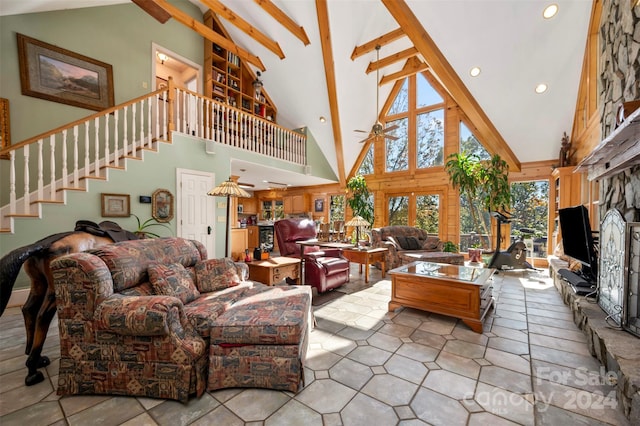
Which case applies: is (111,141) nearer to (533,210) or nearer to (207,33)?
(207,33)

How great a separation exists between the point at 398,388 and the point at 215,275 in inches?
68.4

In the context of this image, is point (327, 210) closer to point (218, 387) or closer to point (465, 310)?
point (465, 310)

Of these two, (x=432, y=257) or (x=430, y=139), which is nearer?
(x=432, y=257)

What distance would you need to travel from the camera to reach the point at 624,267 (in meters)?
1.88

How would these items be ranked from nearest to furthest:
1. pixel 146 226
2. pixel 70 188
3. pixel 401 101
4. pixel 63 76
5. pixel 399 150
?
1. pixel 70 188
2. pixel 146 226
3. pixel 63 76
4. pixel 401 101
5. pixel 399 150

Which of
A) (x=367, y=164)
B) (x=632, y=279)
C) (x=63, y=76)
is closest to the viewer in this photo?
(x=632, y=279)

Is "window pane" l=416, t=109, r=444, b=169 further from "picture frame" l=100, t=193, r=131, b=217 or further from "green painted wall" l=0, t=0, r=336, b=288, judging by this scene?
"picture frame" l=100, t=193, r=131, b=217

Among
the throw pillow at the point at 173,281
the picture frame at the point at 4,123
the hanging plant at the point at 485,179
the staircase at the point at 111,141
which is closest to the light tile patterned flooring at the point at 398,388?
the throw pillow at the point at 173,281

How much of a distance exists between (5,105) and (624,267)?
7.27 m

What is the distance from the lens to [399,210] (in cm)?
733

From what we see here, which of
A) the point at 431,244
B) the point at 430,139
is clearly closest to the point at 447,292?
the point at 431,244

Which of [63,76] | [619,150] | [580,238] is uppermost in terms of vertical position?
[63,76]

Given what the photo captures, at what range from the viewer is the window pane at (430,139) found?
6.62 metres

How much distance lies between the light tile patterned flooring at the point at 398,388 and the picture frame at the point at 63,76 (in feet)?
11.5
